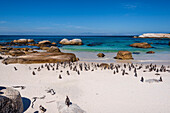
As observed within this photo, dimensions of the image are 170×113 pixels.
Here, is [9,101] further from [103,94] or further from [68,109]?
[103,94]

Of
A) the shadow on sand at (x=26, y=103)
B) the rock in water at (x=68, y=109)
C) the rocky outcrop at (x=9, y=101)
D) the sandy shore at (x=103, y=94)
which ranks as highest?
the rocky outcrop at (x=9, y=101)

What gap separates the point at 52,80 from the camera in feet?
30.1

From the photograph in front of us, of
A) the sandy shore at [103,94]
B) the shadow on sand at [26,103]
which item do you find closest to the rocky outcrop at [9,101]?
the shadow on sand at [26,103]

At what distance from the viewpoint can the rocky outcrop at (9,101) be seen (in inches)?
158

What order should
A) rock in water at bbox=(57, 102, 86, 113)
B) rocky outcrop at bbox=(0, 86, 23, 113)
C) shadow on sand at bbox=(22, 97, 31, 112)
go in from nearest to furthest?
rocky outcrop at bbox=(0, 86, 23, 113) < rock in water at bbox=(57, 102, 86, 113) < shadow on sand at bbox=(22, 97, 31, 112)

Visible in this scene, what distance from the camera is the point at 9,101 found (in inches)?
167

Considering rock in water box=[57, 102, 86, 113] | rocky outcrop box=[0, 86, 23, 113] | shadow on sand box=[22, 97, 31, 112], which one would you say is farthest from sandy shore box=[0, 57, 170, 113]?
rocky outcrop box=[0, 86, 23, 113]

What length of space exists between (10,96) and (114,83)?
5.65 metres

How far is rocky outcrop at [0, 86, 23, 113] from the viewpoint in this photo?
4020 millimetres

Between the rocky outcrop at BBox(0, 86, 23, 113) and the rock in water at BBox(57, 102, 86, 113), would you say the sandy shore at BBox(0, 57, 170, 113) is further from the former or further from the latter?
the rocky outcrop at BBox(0, 86, 23, 113)

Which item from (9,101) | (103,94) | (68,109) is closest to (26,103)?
(9,101)

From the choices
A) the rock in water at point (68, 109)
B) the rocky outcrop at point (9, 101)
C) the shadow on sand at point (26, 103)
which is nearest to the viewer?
the rocky outcrop at point (9, 101)

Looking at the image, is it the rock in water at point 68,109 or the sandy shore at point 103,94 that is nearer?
the rock in water at point 68,109

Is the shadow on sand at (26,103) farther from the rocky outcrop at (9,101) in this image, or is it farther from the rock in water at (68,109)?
the rock in water at (68,109)
